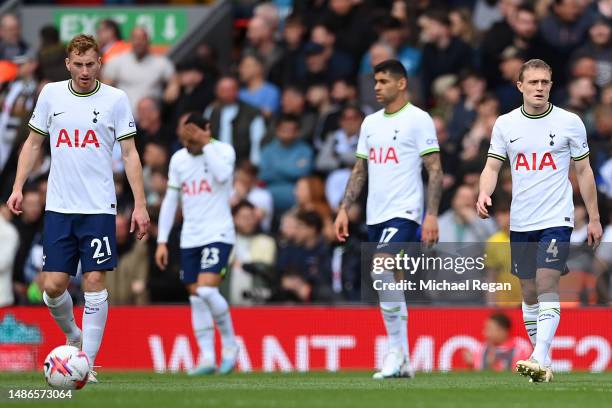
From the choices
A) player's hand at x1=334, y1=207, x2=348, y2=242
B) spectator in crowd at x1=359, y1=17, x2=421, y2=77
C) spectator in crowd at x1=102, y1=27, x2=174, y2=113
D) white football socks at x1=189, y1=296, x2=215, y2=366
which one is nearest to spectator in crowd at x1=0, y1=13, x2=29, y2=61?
spectator in crowd at x1=102, y1=27, x2=174, y2=113

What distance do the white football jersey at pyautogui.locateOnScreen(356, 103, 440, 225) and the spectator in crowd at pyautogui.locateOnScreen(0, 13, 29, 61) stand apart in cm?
1104

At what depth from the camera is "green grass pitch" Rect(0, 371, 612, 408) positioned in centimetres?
1145

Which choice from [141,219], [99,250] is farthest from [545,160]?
[99,250]

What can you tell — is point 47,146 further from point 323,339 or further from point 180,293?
point 323,339

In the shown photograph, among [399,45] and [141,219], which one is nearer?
[141,219]

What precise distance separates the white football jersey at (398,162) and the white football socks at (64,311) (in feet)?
9.99

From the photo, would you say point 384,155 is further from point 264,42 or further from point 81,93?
point 264,42

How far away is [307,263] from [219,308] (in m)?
→ 2.94

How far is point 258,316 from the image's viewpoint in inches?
756

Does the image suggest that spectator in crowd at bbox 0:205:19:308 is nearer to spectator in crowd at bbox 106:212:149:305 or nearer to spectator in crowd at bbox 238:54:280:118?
spectator in crowd at bbox 106:212:149:305

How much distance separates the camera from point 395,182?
15.0 m

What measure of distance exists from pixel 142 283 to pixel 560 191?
8.01 meters

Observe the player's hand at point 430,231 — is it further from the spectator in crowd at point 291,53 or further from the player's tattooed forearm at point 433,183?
the spectator in crowd at point 291,53

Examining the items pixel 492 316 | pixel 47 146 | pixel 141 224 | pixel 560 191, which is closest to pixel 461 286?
pixel 492 316
